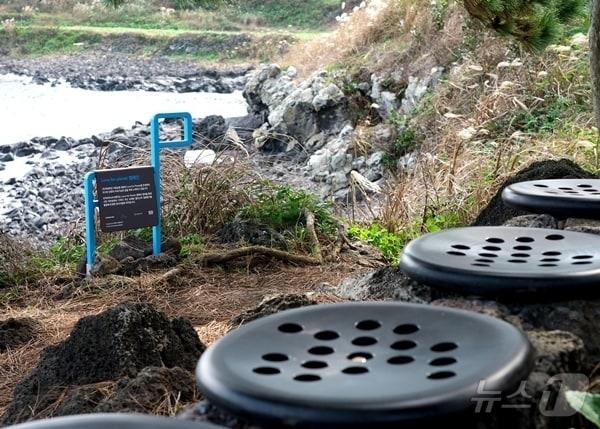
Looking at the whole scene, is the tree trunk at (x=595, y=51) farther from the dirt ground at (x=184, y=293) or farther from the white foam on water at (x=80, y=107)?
the white foam on water at (x=80, y=107)

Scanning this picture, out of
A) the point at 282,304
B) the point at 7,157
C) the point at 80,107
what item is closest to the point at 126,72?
the point at 80,107

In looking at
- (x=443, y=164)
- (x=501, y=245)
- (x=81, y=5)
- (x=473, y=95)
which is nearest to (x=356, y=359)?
(x=501, y=245)

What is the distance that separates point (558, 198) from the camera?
2.03 metres

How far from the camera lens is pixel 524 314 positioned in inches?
56.7

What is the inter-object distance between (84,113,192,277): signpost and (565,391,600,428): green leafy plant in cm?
448

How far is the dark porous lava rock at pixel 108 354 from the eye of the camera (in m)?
2.60

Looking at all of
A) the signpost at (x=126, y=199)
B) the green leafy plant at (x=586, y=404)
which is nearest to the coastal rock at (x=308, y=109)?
the signpost at (x=126, y=199)

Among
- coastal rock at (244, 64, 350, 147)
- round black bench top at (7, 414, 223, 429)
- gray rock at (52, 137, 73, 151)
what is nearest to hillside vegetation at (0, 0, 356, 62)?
gray rock at (52, 137, 73, 151)

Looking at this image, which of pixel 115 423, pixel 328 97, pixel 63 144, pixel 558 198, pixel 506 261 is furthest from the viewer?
pixel 63 144

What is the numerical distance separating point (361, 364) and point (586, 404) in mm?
276

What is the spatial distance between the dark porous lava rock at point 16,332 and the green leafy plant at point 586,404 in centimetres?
345

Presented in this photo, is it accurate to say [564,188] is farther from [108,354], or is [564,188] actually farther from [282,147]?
[282,147]

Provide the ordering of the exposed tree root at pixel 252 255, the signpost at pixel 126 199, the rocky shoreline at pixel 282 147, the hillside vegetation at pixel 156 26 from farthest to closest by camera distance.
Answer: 1. the hillside vegetation at pixel 156 26
2. the rocky shoreline at pixel 282 147
3. the exposed tree root at pixel 252 255
4. the signpost at pixel 126 199

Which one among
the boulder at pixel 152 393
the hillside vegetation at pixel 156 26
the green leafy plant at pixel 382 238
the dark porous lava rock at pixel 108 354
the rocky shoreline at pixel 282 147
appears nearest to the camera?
the boulder at pixel 152 393
